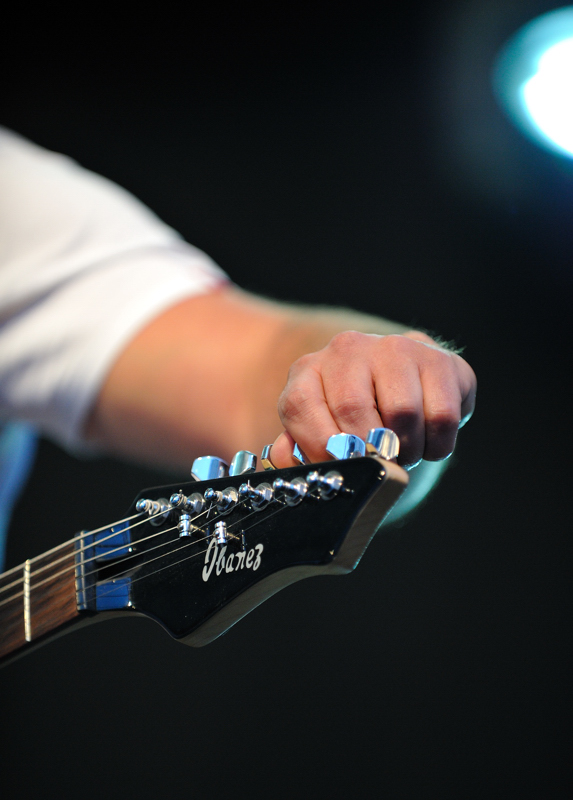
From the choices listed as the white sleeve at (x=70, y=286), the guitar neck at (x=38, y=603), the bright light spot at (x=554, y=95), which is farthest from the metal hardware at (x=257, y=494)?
the bright light spot at (x=554, y=95)

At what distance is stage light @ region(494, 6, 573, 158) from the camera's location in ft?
3.33

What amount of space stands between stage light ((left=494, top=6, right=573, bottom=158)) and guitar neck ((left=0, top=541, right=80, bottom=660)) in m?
1.01

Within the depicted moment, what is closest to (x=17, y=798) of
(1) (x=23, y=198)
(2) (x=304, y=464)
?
(1) (x=23, y=198)

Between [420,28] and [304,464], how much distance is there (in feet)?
3.70

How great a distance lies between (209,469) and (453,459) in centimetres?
70

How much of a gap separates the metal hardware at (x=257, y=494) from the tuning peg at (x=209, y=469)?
0.17ft

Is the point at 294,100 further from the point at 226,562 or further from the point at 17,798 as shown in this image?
the point at 17,798

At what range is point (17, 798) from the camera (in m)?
1.38

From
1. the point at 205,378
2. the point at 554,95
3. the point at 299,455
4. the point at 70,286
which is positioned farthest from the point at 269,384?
the point at 554,95

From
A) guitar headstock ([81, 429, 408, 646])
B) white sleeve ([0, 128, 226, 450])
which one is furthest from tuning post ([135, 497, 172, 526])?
white sleeve ([0, 128, 226, 450])

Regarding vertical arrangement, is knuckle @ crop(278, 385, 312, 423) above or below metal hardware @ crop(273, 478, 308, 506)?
above

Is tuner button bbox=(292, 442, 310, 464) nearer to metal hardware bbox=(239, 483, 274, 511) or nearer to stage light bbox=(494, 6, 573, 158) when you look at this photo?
metal hardware bbox=(239, 483, 274, 511)

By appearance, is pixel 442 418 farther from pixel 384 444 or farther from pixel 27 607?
pixel 27 607

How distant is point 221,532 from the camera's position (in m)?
0.43
